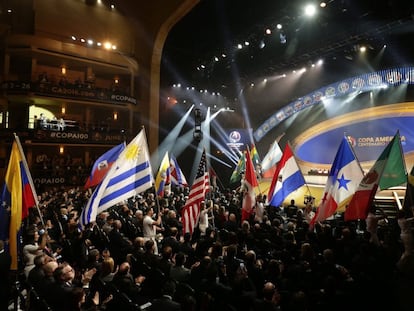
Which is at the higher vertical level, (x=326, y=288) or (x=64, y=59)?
(x=64, y=59)

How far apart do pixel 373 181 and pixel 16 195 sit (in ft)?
22.2

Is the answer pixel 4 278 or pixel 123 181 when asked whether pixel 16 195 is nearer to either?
pixel 4 278

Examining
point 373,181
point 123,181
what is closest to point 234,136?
point 123,181

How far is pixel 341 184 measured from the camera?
7828mm

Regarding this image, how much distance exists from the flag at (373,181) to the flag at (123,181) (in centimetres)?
438

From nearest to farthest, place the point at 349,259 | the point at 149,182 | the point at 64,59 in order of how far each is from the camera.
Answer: the point at 349,259 → the point at 149,182 → the point at 64,59

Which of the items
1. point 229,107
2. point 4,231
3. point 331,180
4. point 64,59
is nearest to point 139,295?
point 4,231

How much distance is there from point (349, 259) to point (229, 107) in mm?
24624

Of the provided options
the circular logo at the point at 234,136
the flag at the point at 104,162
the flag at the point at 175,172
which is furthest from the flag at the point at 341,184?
the circular logo at the point at 234,136

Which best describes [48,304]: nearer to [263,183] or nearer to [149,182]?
[149,182]

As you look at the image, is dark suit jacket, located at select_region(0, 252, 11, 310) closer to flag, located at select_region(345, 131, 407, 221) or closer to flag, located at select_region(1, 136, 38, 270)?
flag, located at select_region(1, 136, 38, 270)

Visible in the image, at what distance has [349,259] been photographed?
22.7ft

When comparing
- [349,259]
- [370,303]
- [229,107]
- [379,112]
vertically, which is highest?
[229,107]

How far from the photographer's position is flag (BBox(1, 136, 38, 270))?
580cm
